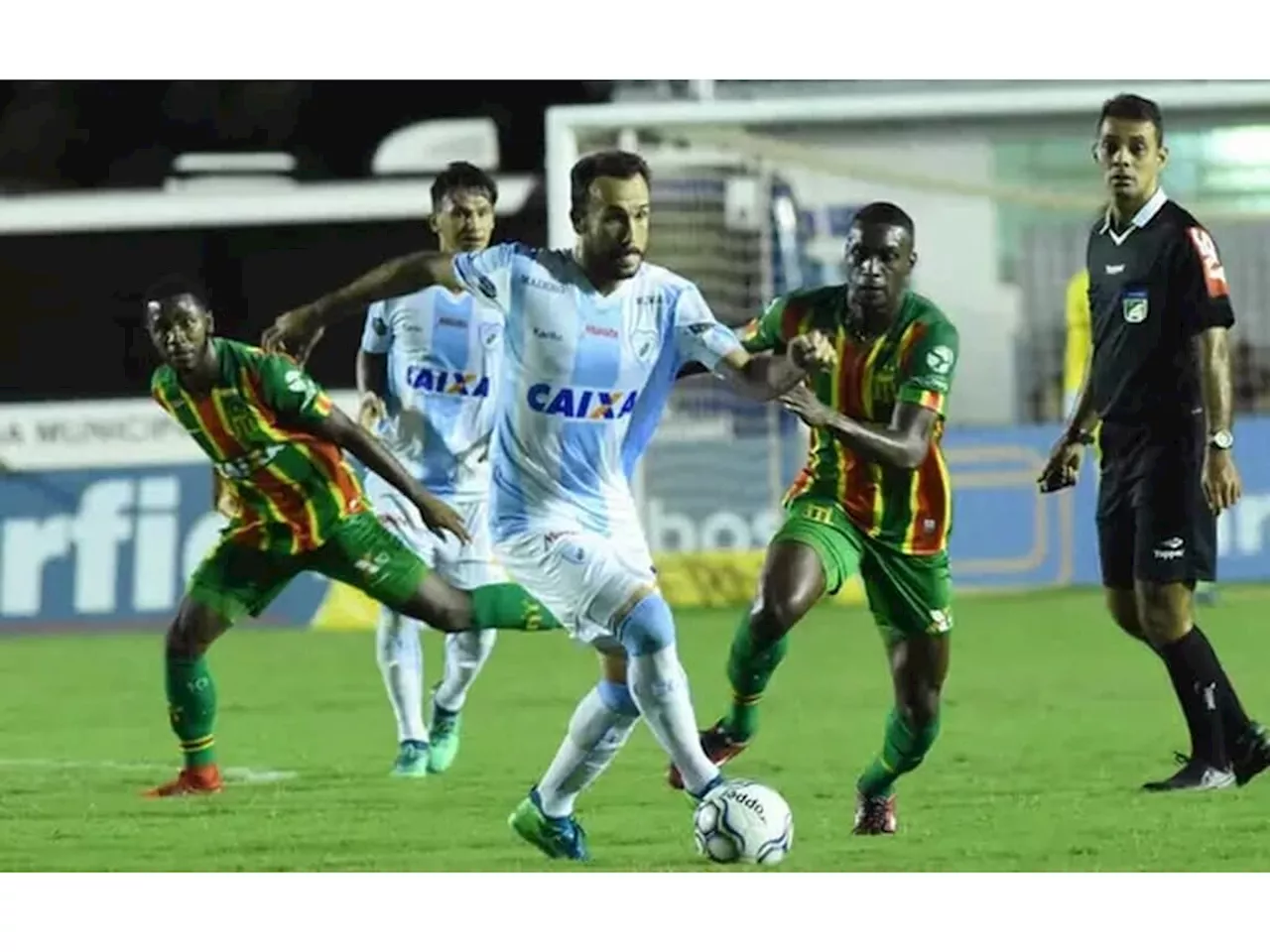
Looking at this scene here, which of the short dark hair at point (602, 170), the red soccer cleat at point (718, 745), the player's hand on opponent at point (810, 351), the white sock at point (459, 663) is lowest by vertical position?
the red soccer cleat at point (718, 745)

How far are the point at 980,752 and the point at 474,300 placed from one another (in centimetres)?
201

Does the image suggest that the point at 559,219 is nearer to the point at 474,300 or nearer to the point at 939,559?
A: the point at 474,300

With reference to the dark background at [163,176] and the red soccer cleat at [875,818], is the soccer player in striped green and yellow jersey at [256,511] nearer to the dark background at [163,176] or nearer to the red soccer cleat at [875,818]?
the red soccer cleat at [875,818]

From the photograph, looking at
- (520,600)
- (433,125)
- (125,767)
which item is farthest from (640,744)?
(433,125)

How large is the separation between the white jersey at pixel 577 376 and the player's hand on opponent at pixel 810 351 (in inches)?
11.0

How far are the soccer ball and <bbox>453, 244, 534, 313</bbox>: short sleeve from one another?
4.14ft

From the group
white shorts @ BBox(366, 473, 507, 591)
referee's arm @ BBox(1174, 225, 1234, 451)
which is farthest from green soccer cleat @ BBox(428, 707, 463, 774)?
referee's arm @ BBox(1174, 225, 1234, 451)

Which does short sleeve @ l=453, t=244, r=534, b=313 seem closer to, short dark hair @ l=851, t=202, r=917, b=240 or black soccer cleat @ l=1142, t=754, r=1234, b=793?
short dark hair @ l=851, t=202, r=917, b=240

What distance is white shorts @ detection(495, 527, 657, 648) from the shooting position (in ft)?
17.1

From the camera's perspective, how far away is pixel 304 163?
10.1 m

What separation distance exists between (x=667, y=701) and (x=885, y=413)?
0.90 metres

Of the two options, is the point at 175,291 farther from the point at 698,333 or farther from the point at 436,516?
the point at 698,333

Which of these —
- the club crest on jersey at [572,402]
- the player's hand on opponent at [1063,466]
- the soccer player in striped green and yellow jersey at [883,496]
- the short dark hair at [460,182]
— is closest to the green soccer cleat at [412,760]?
the soccer player in striped green and yellow jersey at [883,496]

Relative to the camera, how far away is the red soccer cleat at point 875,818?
5.80 m
